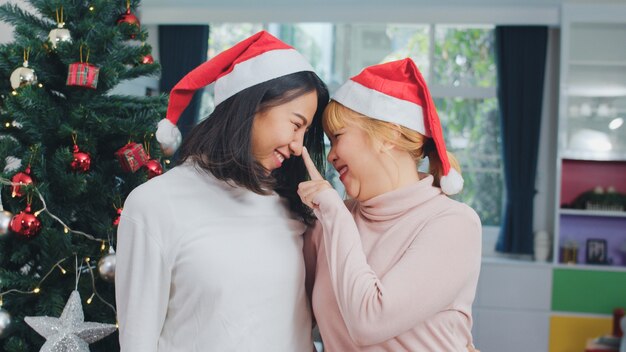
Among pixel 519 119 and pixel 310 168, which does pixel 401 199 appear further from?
pixel 519 119

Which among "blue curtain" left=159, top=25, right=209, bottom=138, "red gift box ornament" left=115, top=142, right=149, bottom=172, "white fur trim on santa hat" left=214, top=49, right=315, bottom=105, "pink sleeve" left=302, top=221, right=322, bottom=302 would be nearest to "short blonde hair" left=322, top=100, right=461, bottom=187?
"white fur trim on santa hat" left=214, top=49, right=315, bottom=105

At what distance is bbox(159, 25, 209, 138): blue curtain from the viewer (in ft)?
19.4

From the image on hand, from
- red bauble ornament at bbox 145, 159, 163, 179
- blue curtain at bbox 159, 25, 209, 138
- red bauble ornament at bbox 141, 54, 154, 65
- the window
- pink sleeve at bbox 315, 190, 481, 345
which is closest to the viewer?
pink sleeve at bbox 315, 190, 481, 345

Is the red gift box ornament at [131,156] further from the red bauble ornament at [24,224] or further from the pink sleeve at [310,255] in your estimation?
the pink sleeve at [310,255]

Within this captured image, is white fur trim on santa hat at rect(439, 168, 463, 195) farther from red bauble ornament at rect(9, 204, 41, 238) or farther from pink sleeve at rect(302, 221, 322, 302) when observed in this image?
red bauble ornament at rect(9, 204, 41, 238)

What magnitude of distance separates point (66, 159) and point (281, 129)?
86 cm

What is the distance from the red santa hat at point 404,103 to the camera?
1585 millimetres

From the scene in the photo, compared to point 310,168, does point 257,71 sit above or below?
above

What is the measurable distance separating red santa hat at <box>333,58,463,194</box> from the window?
4207 millimetres

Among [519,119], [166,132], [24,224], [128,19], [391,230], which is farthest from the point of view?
[519,119]

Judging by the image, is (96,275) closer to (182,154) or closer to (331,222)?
(182,154)

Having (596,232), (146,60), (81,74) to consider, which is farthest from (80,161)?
(596,232)

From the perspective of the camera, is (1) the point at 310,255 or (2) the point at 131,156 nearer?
(1) the point at 310,255

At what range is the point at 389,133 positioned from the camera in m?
1.59
